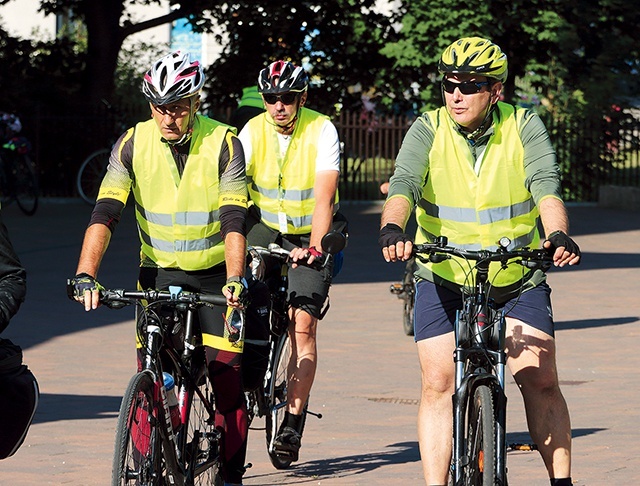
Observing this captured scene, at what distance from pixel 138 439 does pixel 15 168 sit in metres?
16.6

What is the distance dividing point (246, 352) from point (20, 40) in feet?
63.7

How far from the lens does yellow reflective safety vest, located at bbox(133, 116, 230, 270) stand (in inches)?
229

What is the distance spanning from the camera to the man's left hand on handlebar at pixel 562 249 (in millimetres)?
4992

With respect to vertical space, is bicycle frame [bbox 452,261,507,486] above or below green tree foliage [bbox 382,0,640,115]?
below

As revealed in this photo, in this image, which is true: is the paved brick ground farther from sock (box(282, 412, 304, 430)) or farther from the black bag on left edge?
the black bag on left edge

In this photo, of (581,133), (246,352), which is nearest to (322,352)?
(246,352)

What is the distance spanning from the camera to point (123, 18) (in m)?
26.6

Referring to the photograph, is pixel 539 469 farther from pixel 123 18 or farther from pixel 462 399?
pixel 123 18

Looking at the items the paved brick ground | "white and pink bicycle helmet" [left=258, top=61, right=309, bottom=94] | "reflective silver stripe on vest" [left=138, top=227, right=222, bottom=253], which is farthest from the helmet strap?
the paved brick ground

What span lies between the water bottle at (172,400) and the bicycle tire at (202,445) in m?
0.11

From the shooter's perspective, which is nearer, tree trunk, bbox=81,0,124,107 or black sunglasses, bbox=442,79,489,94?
black sunglasses, bbox=442,79,489,94

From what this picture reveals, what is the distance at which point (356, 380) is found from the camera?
9.78m

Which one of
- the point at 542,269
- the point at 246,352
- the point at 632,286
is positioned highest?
the point at 542,269

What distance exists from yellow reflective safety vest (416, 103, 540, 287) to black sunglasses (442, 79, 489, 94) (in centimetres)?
15
